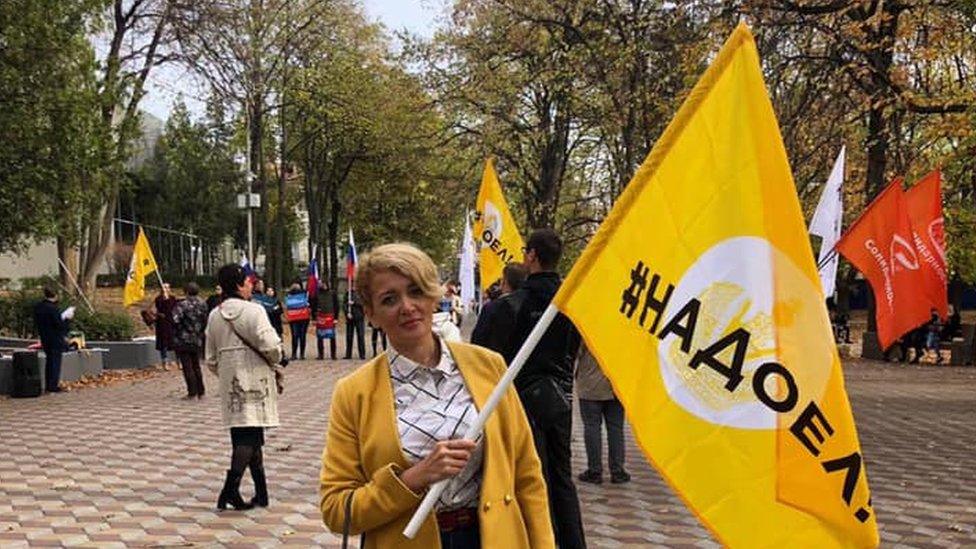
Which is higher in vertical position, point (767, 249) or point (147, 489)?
point (767, 249)

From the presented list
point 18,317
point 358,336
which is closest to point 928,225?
point 358,336

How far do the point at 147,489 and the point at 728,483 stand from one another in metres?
6.74

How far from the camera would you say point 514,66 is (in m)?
27.6

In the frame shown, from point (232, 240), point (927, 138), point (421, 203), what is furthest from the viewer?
point (232, 240)

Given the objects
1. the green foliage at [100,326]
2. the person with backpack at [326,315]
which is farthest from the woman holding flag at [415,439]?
the green foliage at [100,326]

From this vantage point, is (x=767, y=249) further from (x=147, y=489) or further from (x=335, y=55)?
(x=335, y=55)

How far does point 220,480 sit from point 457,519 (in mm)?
6651

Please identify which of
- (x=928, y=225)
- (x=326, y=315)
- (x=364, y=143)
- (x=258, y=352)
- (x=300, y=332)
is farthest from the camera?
(x=364, y=143)

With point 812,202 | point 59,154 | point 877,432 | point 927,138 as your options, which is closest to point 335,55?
point 812,202

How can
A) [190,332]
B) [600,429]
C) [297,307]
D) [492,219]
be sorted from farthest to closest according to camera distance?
[297,307] < [190,332] < [492,219] < [600,429]

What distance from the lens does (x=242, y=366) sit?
7234 mm

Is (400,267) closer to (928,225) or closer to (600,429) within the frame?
(600,429)

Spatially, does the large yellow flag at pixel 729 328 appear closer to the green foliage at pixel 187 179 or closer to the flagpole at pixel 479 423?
the flagpole at pixel 479 423

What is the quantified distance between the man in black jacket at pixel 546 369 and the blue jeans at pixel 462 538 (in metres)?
2.77
